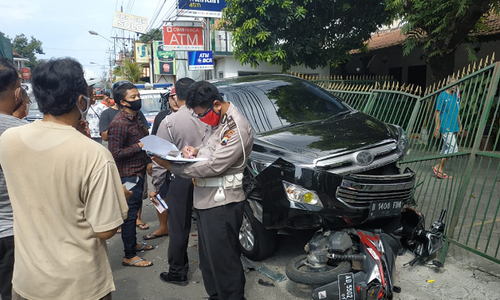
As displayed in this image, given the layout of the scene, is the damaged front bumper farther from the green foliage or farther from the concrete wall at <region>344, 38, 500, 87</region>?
the green foliage

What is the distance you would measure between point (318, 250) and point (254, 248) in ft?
3.04

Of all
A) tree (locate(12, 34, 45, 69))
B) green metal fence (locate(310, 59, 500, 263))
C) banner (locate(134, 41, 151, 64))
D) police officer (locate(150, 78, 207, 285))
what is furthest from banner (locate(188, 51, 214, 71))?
tree (locate(12, 34, 45, 69))

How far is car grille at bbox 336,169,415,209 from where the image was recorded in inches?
129

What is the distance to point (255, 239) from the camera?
13.0 ft

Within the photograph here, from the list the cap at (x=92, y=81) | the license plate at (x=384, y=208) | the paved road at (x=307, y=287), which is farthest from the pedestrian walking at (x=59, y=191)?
the license plate at (x=384, y=208)

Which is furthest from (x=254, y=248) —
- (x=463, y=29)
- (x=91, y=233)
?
(x=463, y=29)

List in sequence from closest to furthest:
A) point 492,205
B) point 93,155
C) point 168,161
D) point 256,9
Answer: point 93,155 → point 168,161 → point 492,205 → point 256,9

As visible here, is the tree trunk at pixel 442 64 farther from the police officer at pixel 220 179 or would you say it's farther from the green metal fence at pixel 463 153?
the police officer at pixel 220 179

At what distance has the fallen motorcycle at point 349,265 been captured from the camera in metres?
2.91

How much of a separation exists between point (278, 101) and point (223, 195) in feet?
7.08

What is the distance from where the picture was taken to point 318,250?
3.29 meters

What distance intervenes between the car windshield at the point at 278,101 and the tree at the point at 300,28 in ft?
20.8

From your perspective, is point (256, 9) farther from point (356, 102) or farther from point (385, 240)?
point (385, 240)

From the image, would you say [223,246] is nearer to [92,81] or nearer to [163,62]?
[92,81]
